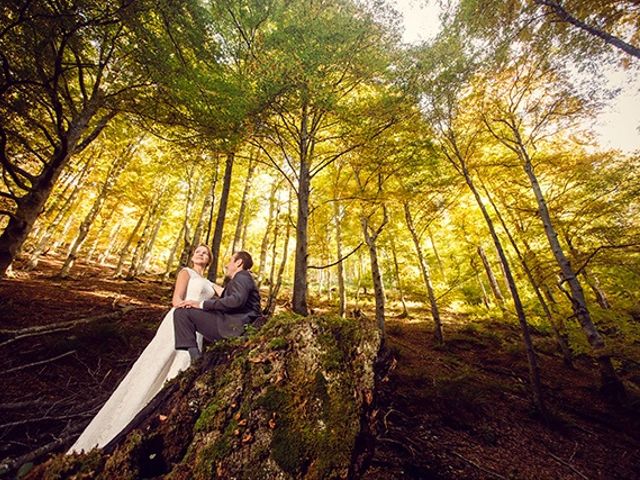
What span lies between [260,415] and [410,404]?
17.3ft

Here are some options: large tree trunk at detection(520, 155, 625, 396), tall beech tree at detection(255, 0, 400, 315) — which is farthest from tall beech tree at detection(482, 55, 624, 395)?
tall beech tree at detection(255, 0, 400, 315)

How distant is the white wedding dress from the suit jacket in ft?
1.53

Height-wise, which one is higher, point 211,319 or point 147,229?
point 147,229

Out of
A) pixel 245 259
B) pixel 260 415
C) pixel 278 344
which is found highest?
pixel 245 259

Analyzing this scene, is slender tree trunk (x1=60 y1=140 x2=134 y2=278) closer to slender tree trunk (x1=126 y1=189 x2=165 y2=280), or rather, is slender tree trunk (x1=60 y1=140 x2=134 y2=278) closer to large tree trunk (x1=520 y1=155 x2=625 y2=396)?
slender tree trunk (x1=126 y1=189 x2=165 y2=280)

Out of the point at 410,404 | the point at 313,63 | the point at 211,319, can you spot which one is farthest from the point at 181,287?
the point at 410,404

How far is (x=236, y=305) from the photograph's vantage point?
2.71m

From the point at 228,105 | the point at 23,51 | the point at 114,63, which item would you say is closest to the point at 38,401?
the point at 23,51

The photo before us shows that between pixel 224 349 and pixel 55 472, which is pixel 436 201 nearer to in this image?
pixel 224 349

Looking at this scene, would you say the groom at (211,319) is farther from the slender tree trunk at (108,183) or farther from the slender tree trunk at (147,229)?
the slender tree trunk at (147,229)

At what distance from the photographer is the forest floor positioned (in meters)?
3.48

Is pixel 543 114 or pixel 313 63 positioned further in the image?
pixel 543 114

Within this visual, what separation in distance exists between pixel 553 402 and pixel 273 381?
910cm

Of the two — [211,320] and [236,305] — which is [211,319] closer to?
[211,320]
